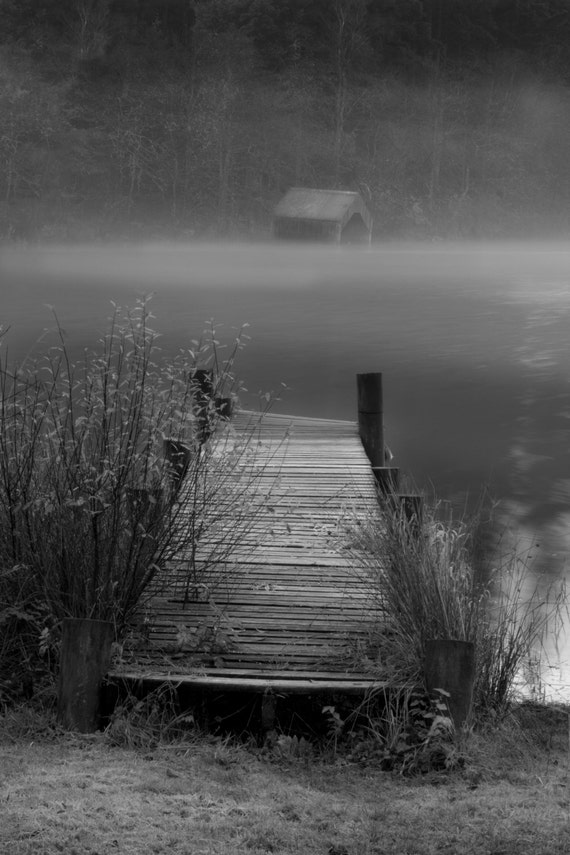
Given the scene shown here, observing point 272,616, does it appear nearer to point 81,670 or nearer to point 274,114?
point 81,670

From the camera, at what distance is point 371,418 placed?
11805 mm

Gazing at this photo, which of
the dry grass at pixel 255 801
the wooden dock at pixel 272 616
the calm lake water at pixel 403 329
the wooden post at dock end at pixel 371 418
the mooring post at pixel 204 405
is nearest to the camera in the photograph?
the dry grass at pixel 255 801

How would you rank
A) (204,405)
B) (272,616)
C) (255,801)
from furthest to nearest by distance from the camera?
(204,405) < (272,616) < (255,801)

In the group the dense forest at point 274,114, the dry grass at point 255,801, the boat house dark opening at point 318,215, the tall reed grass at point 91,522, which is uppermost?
the dense forest at point 274,114

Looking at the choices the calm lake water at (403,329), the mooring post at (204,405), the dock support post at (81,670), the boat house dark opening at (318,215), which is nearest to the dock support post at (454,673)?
the dock support post at (81,670)

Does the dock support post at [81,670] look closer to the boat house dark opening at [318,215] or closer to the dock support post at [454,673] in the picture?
the dock support post at [454,673]

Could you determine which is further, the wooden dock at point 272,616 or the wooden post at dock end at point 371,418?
the wooden post at dock end at point 371,418

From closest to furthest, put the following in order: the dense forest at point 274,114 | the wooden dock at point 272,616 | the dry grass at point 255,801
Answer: the dry grass at point 255,801 → the wooden dock at point 272,616 → the dense forest at point 274,114

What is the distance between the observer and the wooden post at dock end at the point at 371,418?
11.5 m

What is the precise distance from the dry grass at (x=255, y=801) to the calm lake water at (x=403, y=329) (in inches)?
127

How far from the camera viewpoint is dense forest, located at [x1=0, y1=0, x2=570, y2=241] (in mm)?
68688

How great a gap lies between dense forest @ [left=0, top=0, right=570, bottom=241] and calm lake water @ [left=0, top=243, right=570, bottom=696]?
8.67 feet

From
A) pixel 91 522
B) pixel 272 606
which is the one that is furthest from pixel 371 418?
pixel 91 522

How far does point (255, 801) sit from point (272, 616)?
1811 millimetres
